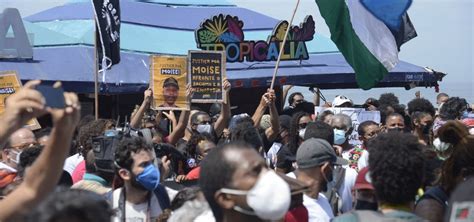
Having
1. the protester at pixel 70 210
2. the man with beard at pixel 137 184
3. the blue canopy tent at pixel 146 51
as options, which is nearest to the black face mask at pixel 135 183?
the man with beard at pixel 137 184

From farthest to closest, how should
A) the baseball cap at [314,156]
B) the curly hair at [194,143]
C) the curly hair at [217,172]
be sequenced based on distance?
1. the curly hair at [194,143]
2. the baseball cap at [314,156]
3. the curly hair at [217,172]

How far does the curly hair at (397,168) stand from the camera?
455 cm

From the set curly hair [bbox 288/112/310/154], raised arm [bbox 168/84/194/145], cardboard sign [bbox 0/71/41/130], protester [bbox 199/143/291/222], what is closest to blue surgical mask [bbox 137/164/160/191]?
protester [bbox 199/143/291/222]

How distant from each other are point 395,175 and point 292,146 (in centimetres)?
497

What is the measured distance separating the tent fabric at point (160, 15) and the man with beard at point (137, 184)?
55.3ft

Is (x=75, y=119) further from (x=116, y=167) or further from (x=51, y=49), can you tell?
(x=51, y=49)

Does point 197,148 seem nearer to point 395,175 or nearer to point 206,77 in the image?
point 206,77

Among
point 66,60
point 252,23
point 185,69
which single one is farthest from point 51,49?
point 185,69

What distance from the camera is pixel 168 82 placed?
11.0 metres

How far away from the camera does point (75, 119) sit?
12.0ft

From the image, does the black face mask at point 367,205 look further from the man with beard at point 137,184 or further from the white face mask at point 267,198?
the white face mask at point 267,198

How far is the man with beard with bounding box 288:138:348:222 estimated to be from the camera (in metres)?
6.29

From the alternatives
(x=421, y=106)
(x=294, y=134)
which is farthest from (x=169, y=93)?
(x=421, y=106)

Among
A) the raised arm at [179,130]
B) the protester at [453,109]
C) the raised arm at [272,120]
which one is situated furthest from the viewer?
the protester at [453,109]
